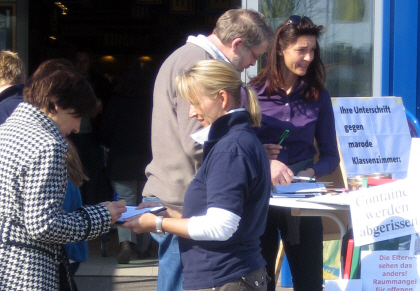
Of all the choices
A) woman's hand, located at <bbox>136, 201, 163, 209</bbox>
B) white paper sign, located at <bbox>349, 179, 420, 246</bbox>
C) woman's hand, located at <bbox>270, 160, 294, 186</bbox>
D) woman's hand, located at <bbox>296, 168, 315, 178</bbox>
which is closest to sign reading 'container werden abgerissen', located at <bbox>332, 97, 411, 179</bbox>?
woman's hand, located at <bbox>296, 168, 315, 178</bbox>

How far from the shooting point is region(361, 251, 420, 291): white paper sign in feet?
9.33

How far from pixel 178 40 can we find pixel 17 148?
29.7 ft

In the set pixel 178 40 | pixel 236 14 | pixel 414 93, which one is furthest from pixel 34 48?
pixel 236 14

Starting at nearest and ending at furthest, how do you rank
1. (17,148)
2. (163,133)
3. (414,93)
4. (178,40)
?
1. (17,148)
2. (163,133)
3. (414,93)
4. (178,40)

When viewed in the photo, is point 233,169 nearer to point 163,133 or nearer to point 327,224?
point 163,133

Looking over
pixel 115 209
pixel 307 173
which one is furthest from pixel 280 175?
pixel 115 209

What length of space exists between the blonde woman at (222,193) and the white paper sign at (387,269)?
0.82 metres

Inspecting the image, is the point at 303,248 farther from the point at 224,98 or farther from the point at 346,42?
the point at 346,42

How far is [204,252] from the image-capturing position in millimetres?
2158

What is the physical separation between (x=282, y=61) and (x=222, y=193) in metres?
1.46

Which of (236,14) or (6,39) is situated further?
(6,39)

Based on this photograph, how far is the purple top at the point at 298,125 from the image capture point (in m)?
3.19

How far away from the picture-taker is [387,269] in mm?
2844

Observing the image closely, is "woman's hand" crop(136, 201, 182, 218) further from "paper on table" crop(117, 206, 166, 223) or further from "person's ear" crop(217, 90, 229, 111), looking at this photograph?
"person's ear" crop(217, 90, 229, 111)
